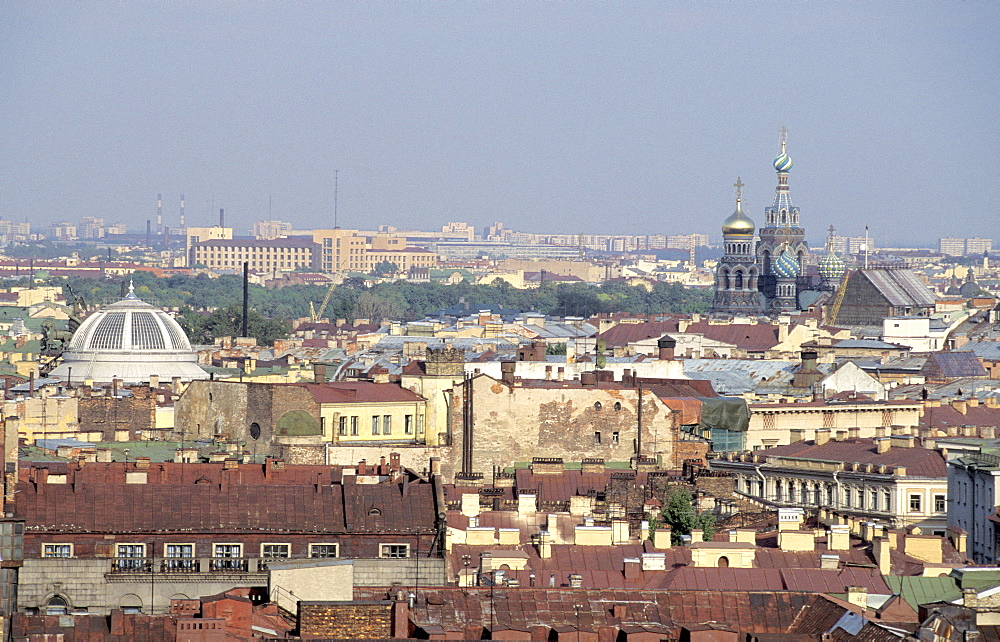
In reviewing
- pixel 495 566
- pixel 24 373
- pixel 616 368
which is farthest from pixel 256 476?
pixel 24 373

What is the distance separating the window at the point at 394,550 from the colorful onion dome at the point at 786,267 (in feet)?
468

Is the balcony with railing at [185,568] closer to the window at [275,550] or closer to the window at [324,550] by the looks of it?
the window at [275,550]

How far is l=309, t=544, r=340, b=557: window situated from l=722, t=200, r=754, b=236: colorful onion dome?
148197 mm

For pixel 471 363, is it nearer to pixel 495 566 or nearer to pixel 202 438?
pixel 202 438

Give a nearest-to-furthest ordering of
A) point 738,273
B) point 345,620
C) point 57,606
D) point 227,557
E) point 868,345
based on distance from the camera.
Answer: point 345,620, point 57,606, point 227,557, point 868,345, point 738,273

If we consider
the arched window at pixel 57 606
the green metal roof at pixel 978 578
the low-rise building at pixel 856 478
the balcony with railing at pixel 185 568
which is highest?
the green metal roof at pixel 978 578

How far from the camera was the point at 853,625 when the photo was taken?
27.2 metres

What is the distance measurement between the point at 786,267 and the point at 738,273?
4.64 metres

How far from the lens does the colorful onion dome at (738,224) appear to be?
18338 cm

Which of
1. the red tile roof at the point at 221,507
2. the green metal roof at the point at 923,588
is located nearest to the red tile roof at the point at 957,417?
the red tile roof at the point at 221,507

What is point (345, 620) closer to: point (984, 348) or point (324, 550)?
point (324, 550)

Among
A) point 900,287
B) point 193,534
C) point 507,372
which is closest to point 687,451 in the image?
point 507,372

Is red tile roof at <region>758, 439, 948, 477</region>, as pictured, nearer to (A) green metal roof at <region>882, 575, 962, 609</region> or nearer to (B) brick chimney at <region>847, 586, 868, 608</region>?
(A) green metal roof at <region>882, 575, 962, 609</region>

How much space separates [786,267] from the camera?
586 ft
